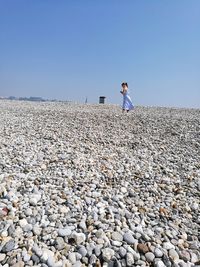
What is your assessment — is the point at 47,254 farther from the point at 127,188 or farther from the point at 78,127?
the point at 78,127

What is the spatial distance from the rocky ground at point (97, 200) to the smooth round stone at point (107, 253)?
0.05 ft

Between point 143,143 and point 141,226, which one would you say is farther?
point 143,143

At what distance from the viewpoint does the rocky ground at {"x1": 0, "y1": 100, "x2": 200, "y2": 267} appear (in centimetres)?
436

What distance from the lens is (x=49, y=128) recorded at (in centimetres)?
1211

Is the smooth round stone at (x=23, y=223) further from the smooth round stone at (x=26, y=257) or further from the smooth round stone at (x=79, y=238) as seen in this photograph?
the smooth round stone at (x=79, y=238)

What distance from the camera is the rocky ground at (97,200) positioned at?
4355mm

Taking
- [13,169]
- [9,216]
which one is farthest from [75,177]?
[9,216]

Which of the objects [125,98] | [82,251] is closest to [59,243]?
[82,251]

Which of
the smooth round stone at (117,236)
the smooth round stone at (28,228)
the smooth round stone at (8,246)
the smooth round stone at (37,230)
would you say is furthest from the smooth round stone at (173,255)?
the smooth round stone at (8,246)

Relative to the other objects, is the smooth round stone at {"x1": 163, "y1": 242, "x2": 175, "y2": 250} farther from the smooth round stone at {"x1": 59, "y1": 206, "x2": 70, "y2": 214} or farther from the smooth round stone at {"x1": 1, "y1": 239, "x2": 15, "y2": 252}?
the smooth round stone at {"x1": 1, "y1": 239, "x2": 15, "y2": 252}

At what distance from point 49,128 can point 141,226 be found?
304 inches

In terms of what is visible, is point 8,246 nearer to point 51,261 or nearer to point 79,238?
point 51,261

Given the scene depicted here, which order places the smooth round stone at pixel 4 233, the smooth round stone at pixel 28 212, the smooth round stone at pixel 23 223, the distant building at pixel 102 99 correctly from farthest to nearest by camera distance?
the distant building at pixel 102 99
the smooth round stone at pixel 28 212
the smooth round stone at pixel 23 223
the smooth round stone at pixel 4 233

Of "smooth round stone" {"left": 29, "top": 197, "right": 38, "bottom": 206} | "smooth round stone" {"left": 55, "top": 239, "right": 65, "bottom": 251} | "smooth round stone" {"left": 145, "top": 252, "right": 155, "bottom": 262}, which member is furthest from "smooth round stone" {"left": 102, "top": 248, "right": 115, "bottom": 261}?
"smooth round stone" {"left": 29, "top": 197, "right": 38, "bottom": 206}
